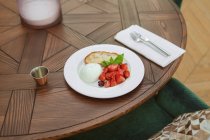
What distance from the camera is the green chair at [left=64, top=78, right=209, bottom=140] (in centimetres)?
81

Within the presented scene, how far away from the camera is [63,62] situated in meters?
0.75

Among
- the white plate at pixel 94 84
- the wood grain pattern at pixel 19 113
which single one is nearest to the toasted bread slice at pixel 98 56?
the white plate at pixel 94 84

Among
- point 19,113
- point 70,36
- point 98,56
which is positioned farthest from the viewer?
point 70,36

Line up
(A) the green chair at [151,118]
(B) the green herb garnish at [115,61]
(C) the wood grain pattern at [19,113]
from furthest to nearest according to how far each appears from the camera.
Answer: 1. (A) the green chair at [151,118]
2. (B) the green herb garnish at [115,61]
3. (C) the wood grain pattern at [19,113]

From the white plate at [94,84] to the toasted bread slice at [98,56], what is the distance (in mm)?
17

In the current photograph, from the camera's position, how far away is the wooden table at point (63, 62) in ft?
1.96

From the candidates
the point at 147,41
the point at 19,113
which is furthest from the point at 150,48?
the point at 19,113

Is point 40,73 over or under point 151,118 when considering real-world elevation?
over

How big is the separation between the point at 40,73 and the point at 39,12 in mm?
225

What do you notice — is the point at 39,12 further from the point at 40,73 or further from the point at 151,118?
the point at 151,118

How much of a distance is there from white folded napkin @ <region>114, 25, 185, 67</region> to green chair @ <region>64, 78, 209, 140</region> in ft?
0.40

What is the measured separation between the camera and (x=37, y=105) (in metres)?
0.63

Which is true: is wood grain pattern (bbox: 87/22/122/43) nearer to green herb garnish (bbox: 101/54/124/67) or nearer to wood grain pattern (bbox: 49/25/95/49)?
wood grain pattern (bbox: 49/25/95/49)

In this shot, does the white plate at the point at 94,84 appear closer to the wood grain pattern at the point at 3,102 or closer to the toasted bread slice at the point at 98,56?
the toasted bread slice at the point at 98,56
